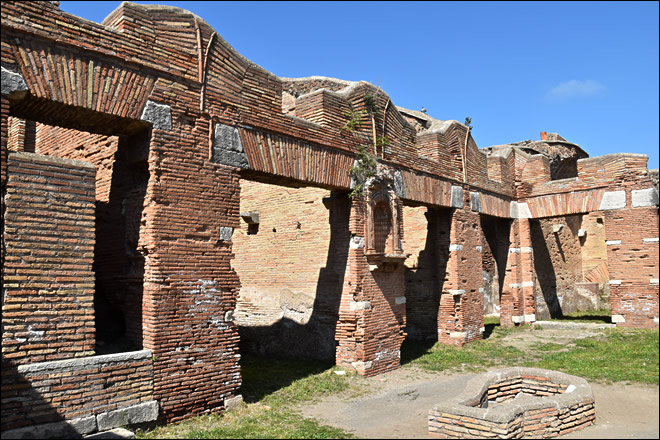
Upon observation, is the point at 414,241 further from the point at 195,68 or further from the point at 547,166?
the point at 195,68

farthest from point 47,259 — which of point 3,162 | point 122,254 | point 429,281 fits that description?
point 429,281

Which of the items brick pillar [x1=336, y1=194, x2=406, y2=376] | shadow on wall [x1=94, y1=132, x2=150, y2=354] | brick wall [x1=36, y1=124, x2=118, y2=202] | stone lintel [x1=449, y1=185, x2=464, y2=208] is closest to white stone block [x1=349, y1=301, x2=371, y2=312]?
brick pillar [x1=336, y1=194, x2=406, y2=376]

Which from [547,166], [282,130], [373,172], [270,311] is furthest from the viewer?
[547,166]

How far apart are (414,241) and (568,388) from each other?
24.0 feet

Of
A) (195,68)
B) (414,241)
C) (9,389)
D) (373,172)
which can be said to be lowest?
(9,389)

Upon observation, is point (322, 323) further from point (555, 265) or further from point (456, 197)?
point (555, 265)

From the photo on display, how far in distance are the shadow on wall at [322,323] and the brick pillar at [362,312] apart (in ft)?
0.64

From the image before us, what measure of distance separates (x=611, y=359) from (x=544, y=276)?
8354 millimetres

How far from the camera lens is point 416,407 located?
731cm

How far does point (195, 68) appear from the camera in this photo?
6.97 metres

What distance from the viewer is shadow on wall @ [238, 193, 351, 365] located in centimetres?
953

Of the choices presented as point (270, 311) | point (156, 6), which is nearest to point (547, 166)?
point (270, 311)

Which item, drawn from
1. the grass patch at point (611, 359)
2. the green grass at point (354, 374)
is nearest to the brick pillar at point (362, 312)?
the green grass at point (354, 374)

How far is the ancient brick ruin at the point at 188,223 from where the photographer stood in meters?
5.42
